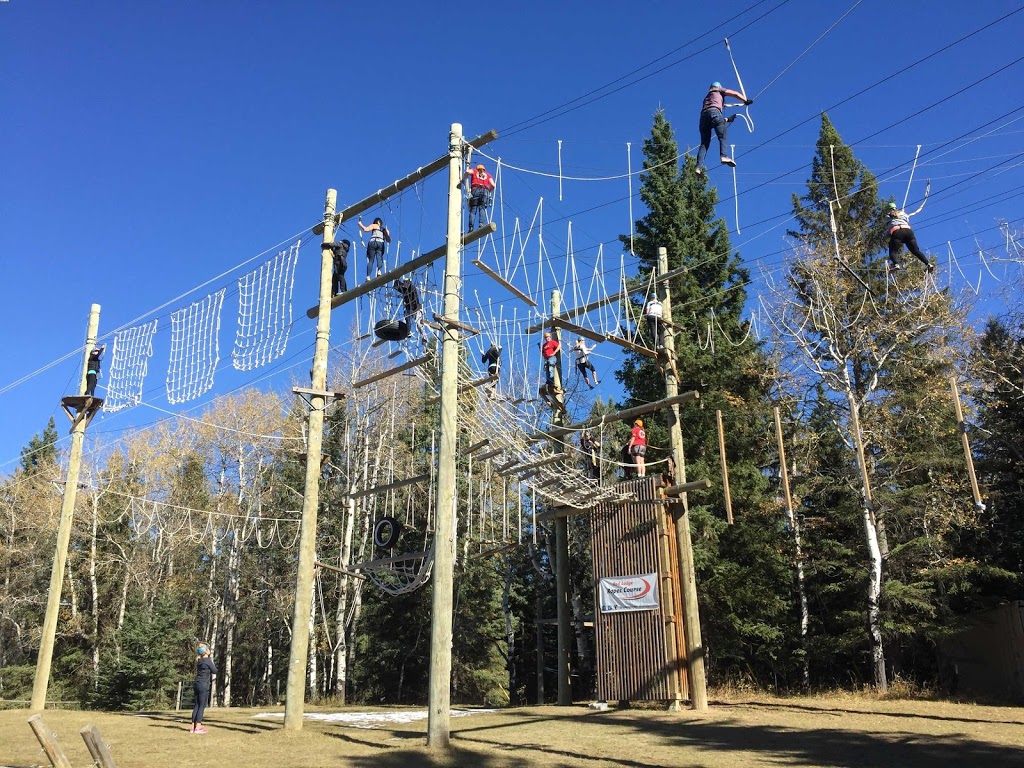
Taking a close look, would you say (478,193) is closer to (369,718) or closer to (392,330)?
(392,330)

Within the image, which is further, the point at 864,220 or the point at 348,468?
the point at 348,468

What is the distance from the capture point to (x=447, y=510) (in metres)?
9.54

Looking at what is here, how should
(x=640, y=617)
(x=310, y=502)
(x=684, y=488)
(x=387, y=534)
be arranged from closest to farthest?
(x=310, y=502), (x=387, y=534), (x=684, y=488), (x=640, y=617)

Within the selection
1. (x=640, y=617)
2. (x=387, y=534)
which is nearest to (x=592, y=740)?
(x=640, y=617)

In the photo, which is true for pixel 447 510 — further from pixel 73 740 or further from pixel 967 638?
pixel 967 638

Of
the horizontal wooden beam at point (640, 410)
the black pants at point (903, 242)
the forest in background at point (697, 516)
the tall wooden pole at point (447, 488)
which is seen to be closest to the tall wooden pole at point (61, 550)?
the forest in background at point (697, 516)

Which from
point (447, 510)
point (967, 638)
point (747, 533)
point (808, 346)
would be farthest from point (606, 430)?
point (447, 510)

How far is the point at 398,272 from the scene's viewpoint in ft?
37.8

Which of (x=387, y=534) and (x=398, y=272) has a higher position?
(x=398, y=272)

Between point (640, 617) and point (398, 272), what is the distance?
7.51 metres

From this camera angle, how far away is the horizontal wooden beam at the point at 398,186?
35.7 feet

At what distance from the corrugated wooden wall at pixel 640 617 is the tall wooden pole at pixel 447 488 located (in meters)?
4.85

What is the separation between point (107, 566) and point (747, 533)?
24676mm

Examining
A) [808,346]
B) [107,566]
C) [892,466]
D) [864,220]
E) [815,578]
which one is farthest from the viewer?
[107,566]
